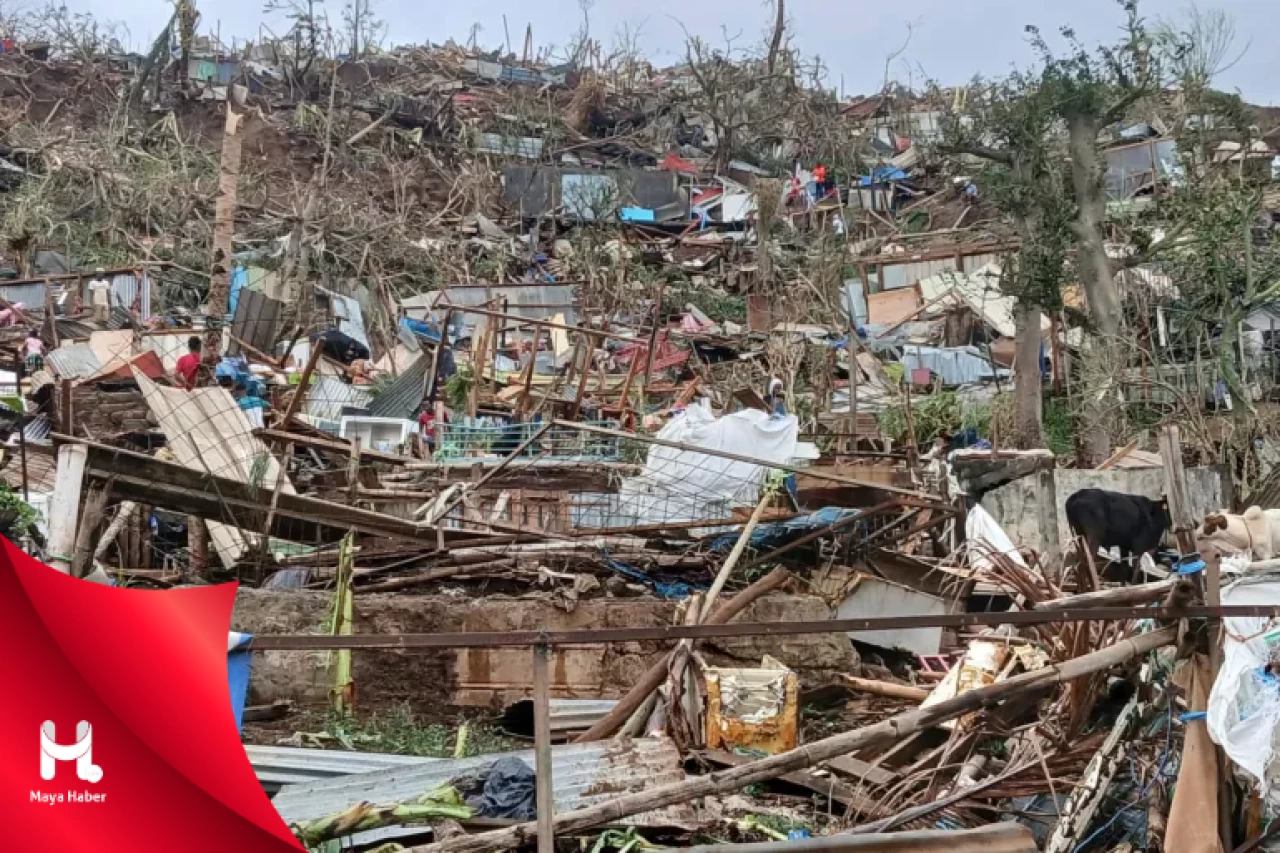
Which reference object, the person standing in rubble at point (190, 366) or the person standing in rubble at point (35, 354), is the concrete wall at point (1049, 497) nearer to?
the person standing in rubble at point (190, 366)

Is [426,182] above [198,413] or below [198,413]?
above

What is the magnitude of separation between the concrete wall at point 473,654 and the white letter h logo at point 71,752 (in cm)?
463

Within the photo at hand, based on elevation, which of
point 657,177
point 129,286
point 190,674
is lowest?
point 190,674

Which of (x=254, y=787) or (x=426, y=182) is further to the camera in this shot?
(x=426, y=182)

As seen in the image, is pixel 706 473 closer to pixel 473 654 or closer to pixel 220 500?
pixel 473 654

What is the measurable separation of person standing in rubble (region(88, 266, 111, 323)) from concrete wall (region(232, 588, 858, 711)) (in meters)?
10.8

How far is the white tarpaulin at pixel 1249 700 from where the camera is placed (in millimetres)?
3627

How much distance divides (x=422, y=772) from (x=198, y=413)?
5076 millimetres

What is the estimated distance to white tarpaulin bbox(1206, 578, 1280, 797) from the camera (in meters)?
3.63

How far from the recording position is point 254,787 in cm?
282

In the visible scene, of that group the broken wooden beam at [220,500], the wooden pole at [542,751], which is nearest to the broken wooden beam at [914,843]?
the wooden pole at [542,751]

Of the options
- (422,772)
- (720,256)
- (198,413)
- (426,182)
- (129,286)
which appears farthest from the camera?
(426,182)

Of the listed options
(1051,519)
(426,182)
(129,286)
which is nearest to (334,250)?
(129,286)

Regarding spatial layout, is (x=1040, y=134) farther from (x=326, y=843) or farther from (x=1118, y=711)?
(x=326, y=843)
